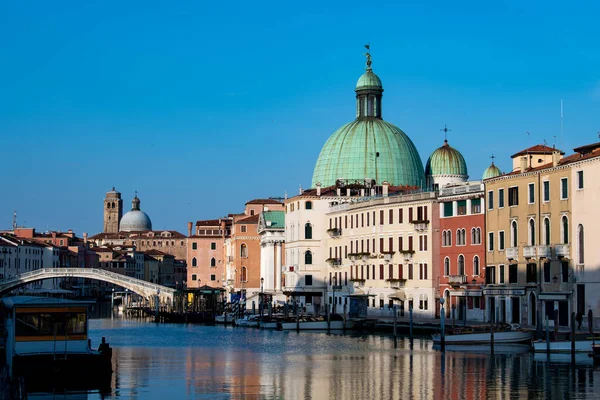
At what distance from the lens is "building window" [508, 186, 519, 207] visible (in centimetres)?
4493

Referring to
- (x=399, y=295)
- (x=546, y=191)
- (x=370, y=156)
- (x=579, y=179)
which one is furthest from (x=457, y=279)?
(x=370, y=156)

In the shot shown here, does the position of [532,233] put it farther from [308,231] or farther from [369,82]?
[369,82]


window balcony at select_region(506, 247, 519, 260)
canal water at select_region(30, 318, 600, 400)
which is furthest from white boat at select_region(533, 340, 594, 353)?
window balcony at select_region(506, 247, 519, 260)

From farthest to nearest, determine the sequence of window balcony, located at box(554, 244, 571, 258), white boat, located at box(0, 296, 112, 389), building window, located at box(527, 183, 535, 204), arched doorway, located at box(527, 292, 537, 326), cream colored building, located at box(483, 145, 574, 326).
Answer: building window, located at box(527, 183, 535, 204), arched doorway, located at box(527, 292, 537, 326), cream colored building, located at box(483, 145, 574, 326), window balcony, located at box(554, 244, 571, 258), white boat, located at box(0, 296, 112, 389)

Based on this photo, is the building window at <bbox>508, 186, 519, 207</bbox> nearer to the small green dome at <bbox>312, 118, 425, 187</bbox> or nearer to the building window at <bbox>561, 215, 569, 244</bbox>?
the building window at <bbox>561, 215, 569, 244</bbox>

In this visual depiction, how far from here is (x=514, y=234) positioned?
45188 mm

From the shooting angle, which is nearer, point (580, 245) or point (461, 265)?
point (580, 245)

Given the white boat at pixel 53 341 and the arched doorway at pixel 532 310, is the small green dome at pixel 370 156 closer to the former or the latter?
the arched doorway at pixel 532 310

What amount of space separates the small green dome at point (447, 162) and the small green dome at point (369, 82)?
7122 mm

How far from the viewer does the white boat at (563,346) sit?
34406 millimetres

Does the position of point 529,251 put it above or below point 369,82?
below

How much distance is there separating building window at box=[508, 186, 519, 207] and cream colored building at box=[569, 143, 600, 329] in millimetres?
3886

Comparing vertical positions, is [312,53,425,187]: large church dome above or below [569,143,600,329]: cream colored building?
above

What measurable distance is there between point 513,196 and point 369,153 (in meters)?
27.2
